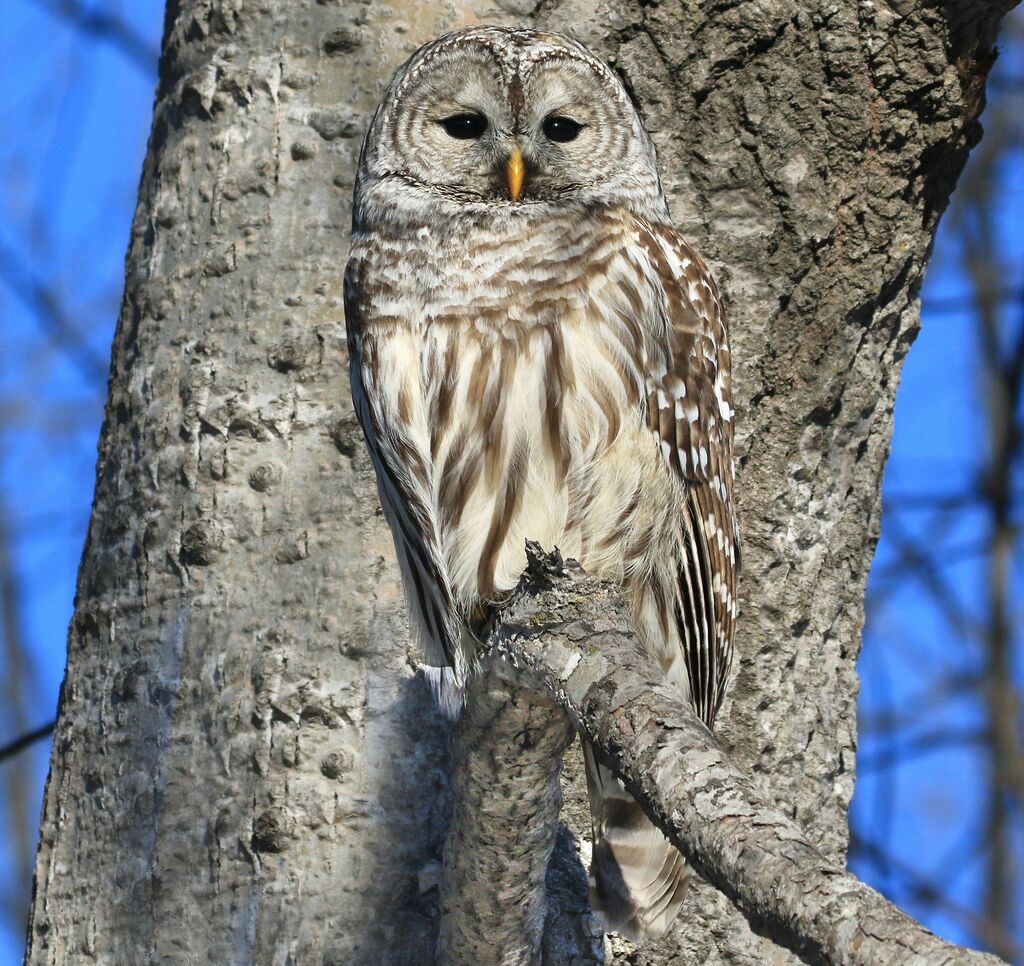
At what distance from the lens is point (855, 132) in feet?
10.9

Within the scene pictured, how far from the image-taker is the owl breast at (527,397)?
310 centimetres

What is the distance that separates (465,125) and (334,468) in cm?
93

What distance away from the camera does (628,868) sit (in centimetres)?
292

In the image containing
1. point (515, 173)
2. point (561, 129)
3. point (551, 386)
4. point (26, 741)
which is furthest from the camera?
point (26, 741)

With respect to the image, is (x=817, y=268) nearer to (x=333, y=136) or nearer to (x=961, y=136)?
(x=961, y=136)

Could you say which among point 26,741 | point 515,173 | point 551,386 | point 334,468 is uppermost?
point 515,173

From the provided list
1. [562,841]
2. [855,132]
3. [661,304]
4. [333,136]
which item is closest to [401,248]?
[333,136]

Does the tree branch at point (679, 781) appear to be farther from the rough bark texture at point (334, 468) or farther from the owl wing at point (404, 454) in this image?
the owl wing at point (404, 454)

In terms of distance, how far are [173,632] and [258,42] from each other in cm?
138

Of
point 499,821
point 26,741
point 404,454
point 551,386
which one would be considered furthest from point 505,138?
point 26,741

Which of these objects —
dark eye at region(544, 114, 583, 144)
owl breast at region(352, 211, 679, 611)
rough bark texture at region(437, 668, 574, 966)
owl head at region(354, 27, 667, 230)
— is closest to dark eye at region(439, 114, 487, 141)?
owl head at region(354, 27, 667, 230)

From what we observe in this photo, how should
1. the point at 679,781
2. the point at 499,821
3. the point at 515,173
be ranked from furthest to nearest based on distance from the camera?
the point at 515,173 < the point at 499,821 < the point at 679,781

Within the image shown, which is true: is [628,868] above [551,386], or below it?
below

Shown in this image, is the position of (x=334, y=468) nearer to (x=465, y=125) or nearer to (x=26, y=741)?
(x=465, y=125)
